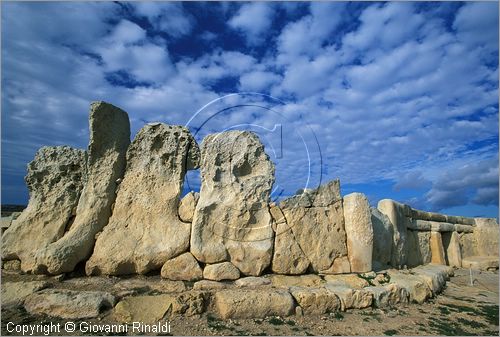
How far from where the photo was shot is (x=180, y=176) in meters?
→ 6.66

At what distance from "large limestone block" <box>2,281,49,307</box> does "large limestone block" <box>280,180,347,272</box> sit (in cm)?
442

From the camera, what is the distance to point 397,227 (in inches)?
343

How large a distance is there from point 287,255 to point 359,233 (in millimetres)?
1649

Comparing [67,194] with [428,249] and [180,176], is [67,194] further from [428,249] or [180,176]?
[428,249]

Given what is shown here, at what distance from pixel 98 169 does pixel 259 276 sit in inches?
146

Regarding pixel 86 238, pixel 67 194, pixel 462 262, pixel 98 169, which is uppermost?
pixel 98 169

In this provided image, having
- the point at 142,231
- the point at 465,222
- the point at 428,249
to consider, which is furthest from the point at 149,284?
the point at 465,222

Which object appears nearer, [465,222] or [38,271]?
[38,271]

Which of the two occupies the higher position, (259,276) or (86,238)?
(86,238)

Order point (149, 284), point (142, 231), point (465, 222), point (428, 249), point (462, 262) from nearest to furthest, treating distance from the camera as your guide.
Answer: point (149, 284), point (142, 231), point (428, 249), point (462, 262), point (465, 222)

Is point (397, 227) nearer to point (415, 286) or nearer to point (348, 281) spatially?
point (415, 286)

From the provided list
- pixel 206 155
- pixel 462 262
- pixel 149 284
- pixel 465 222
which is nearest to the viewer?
pixel 149 284

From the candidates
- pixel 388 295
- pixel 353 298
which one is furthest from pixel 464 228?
pixel 353 298

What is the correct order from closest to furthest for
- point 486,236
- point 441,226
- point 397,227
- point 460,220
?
point 397,227 < point 441,226 < point 460,220 < point 486,236
